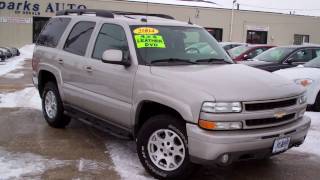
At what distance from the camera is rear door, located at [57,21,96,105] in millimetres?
6547

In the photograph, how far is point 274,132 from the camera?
4883 millimetres

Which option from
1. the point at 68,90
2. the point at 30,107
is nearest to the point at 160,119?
the point at 68,90

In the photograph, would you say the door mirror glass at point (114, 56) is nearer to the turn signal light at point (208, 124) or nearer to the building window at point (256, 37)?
the turn signal light at point (208, 124)

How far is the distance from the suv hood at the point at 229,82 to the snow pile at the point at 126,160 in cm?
113

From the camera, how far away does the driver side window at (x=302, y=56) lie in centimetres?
1290

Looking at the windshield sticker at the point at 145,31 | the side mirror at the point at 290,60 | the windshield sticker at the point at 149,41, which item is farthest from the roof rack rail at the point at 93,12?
the side mirror at the point at 290,60

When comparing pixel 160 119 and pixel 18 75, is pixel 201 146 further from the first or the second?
pixel 18 75

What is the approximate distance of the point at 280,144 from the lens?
16.4ft

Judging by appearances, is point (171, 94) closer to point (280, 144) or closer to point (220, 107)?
point (220, 107)

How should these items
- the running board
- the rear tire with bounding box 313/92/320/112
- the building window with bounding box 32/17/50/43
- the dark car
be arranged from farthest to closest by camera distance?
1. the building window with bounding box 32/17/50/43
2. the dark car
3. the rear tire with bounding box 313/92/320/112
4. the running board

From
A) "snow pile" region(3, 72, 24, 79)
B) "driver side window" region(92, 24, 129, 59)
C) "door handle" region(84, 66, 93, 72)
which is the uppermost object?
"driver side window" region(92, 24, 129, 59)

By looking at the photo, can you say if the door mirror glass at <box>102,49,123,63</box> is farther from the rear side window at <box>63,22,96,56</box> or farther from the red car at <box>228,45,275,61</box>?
the red car at <box>228,45,275,61</box>

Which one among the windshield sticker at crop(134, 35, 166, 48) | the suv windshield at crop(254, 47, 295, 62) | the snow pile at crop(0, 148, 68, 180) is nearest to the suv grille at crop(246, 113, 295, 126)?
the windshield sticker at crop(134, 35, 166, 48)

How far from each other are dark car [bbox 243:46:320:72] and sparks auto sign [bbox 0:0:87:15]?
25763mm
